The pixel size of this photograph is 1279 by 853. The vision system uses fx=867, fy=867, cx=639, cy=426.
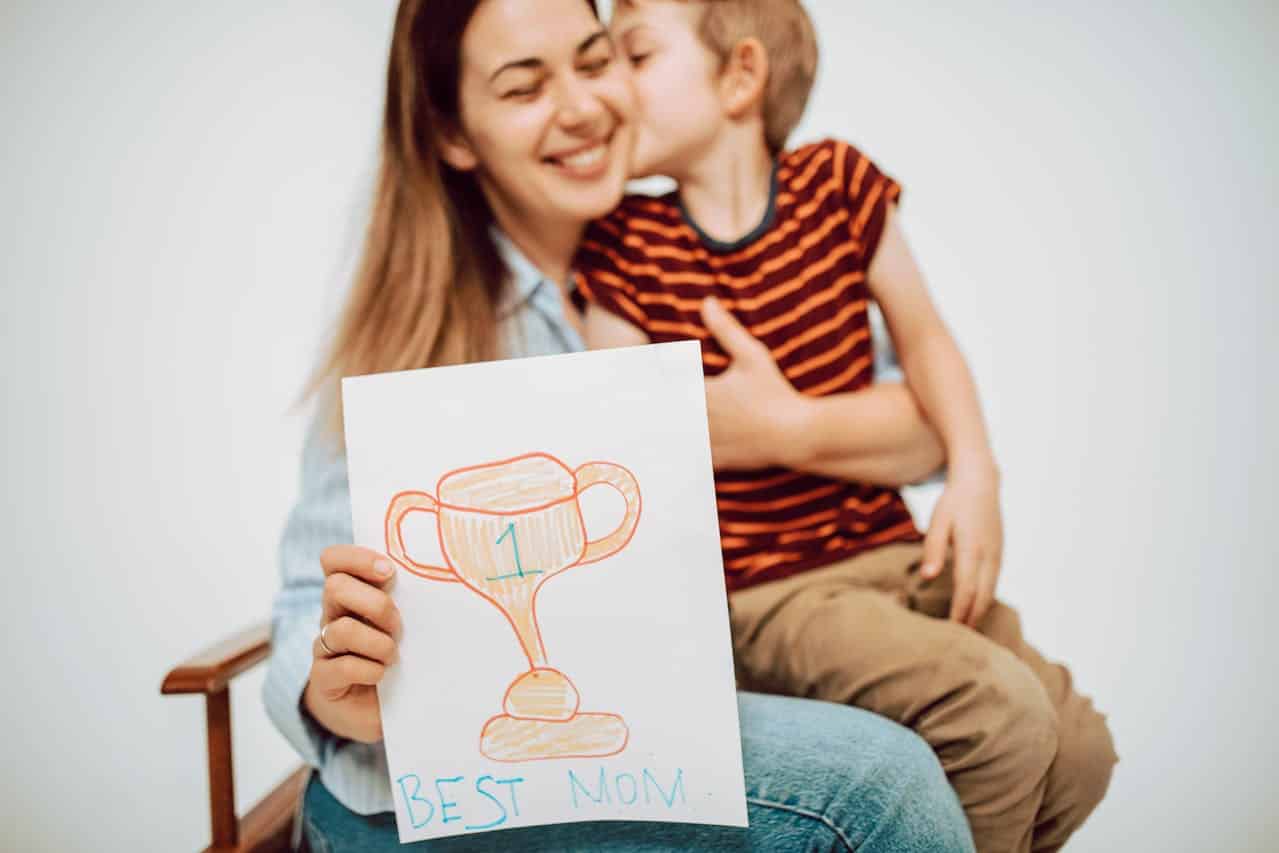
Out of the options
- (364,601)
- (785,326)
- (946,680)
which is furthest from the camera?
(785,326)

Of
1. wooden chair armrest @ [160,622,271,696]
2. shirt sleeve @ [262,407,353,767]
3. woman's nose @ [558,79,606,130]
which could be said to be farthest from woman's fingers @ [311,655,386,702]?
woman's nose @ [558,79,606,130]

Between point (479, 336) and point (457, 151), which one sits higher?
point (457, 151)

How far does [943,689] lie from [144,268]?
77 cm

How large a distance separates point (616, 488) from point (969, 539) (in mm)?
369

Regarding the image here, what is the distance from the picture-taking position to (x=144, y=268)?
0.80 m

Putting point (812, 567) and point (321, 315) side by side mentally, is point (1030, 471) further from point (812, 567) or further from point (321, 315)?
point (321, 315)

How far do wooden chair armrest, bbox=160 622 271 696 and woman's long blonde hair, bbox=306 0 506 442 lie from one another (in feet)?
0.71

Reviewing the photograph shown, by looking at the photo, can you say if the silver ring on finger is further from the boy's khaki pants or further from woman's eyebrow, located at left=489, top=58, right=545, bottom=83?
woman's eyebrow, located at left=489, top=58, right=545, bottom=83

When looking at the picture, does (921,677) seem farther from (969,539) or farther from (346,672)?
(346,672)

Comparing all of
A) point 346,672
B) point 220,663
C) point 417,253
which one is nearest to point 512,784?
point 346,672

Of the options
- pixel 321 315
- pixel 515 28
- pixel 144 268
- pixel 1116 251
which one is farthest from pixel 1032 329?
pixel 144 268

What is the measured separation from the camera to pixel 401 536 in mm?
509

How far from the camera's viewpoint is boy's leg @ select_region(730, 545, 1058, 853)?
63 cm

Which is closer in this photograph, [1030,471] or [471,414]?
[471,414]
